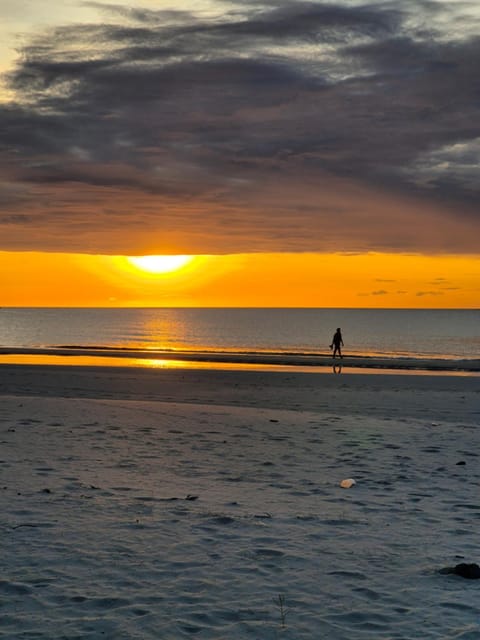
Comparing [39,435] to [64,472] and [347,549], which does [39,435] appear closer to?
[64,472]

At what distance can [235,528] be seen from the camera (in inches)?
326

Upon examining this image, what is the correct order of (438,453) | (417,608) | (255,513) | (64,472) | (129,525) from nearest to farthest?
1. (417,608)
2. (129,525)
3. (255,513)
4. (64,472)
5. (438,453)

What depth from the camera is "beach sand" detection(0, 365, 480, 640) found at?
5793 millimetres

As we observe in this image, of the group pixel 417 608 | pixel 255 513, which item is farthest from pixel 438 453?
pixel 417 608

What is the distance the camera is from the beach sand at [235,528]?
5.79 m

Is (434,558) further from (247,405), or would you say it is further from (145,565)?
(247,405)

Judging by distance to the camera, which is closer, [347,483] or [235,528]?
[235,528]

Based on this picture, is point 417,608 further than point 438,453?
No

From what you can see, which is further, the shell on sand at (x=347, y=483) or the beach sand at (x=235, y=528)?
the shell on sand at (x=347, y=483)

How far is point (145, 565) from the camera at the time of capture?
6.96 metres

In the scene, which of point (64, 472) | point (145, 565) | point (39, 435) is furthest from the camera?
point (39, 435)

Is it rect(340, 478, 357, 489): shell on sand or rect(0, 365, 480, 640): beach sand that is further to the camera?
rect(340, 478, 357, 489): shell on sand

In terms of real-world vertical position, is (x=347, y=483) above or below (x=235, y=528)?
above

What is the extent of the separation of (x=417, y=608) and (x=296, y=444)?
8.22m
